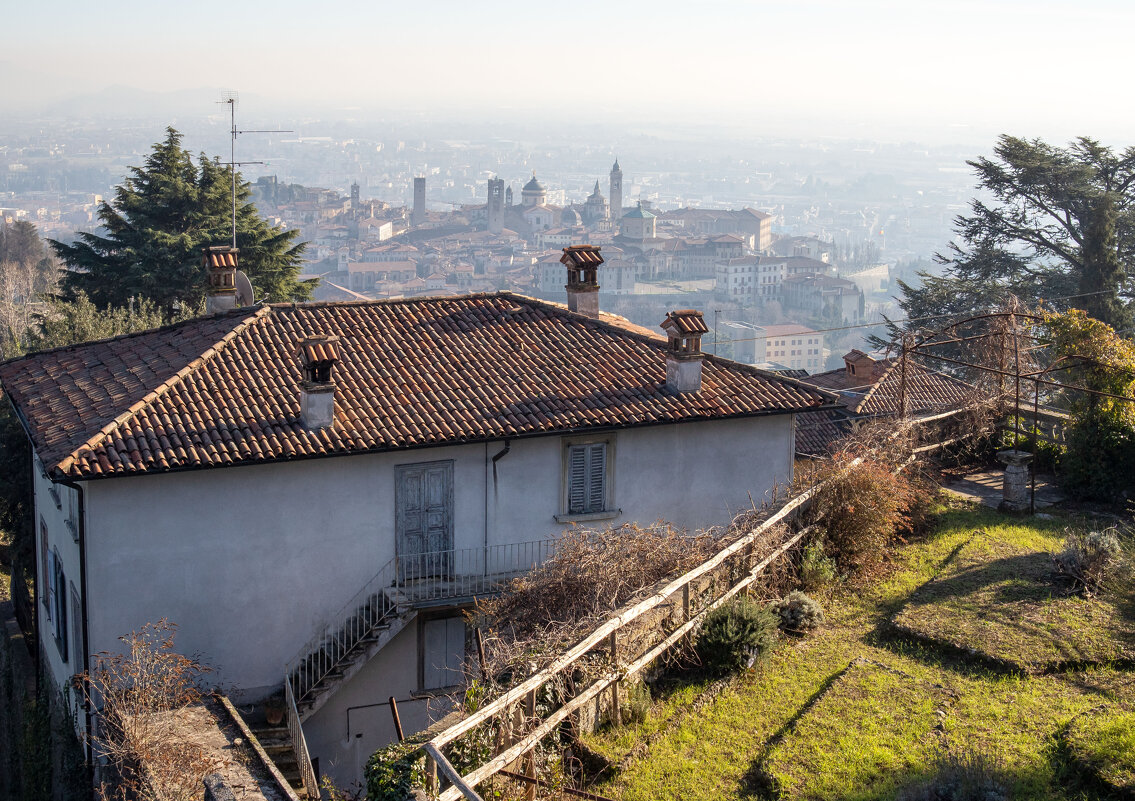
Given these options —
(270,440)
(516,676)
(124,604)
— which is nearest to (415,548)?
(270,440)

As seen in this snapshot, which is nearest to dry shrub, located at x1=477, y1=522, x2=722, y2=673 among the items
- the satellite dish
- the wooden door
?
the wooden door

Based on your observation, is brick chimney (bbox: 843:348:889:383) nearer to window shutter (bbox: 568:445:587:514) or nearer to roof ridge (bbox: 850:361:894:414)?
roof ridge (bbox: 850:361:894:414)

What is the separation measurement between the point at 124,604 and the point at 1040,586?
962 cm

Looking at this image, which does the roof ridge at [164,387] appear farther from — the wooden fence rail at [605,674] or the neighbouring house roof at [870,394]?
the neighbouring house roof at [870,394]

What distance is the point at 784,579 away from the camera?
11680 millimetres

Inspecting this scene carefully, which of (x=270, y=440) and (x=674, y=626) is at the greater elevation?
(x=270, y=440)

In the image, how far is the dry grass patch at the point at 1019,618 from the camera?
33.2 ft

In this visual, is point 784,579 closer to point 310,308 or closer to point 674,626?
point 674,626

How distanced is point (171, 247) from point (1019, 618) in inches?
1215

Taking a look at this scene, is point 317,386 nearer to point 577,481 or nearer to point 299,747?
point 577,481

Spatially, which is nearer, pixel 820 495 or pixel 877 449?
pixel 820 495

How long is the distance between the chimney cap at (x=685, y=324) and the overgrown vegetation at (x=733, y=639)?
5.23m

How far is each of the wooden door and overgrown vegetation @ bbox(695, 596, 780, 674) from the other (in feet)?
13.2

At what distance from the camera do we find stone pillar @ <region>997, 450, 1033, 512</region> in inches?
616
